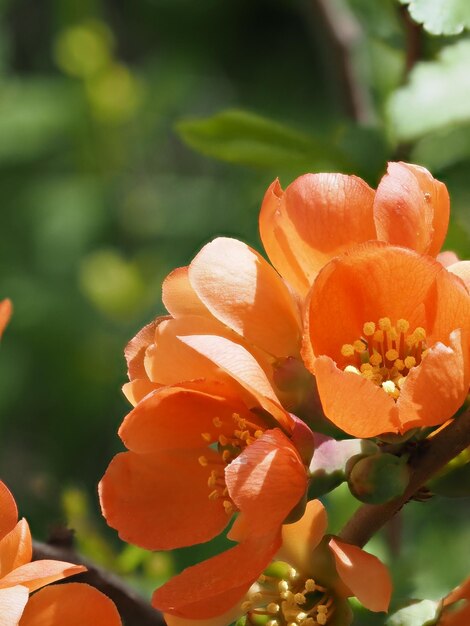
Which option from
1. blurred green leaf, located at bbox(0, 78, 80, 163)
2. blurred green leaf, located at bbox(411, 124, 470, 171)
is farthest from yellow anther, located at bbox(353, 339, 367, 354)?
blurred green leaf, located at bbox(0, 78, 80, 163)

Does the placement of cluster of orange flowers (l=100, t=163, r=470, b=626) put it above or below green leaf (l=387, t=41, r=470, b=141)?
below

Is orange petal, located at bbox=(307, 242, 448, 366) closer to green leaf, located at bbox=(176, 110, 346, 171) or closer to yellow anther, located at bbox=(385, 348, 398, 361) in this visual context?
yellow anther, located at bbox=(385, 348, 398, 361)

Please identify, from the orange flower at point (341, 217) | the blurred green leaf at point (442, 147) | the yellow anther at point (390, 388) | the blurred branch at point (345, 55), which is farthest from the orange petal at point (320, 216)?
the blurred branch at point (345, 55)

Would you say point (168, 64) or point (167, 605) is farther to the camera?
point (168, 64)

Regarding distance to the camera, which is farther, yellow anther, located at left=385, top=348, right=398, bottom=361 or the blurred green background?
the blurred green background

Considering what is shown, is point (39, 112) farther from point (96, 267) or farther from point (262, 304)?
point (262, 304)

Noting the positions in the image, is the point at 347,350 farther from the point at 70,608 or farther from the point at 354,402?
the point at 70,608

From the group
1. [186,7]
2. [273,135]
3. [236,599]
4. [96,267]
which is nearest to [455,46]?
[273,135]
